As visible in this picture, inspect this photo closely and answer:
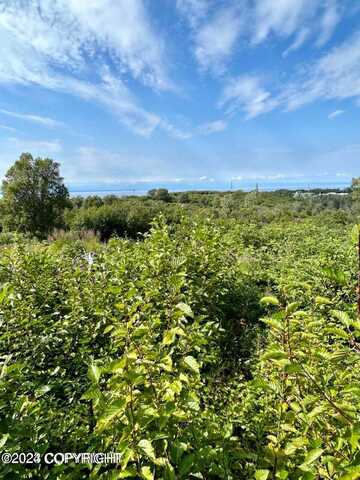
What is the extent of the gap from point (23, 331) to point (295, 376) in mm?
1842

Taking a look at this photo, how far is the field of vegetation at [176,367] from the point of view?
1.02m

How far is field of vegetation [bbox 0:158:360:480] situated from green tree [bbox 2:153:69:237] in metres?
18.4

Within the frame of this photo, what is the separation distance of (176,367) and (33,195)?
22.4 m

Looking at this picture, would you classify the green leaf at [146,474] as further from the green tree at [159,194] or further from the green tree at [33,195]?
the green tree at [159,194]

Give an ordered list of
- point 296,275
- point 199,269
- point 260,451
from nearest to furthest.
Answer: point 260,451
point 199,269
point 296,275

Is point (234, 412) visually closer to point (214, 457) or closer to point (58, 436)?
point (214, 457)

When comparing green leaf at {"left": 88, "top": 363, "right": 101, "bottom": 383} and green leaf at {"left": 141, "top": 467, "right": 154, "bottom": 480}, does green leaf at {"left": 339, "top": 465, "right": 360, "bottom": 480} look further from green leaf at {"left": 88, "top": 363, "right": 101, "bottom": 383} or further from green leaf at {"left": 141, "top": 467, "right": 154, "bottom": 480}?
green leaf at {"left": 88, "top": 363, "right": 101, "bottom": 383}

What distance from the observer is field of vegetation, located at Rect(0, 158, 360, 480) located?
40.2 inches

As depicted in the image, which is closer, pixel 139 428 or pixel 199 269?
pixel 139 428

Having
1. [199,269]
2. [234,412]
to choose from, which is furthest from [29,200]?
[234,412]

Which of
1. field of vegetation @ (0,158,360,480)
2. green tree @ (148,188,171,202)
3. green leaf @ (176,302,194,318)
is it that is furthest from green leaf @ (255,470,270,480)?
green tree @ (148,188,171,202)

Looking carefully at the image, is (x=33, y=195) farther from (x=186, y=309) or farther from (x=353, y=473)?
(x=353, y=473)

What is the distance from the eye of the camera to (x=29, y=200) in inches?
804

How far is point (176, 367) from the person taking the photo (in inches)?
56.4
